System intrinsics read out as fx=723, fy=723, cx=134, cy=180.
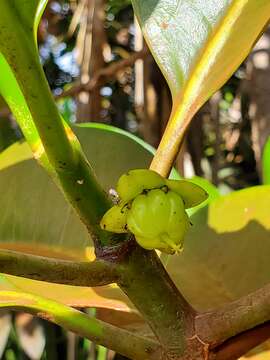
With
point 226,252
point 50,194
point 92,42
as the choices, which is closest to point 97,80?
point 92,42

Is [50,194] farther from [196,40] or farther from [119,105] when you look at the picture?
[119,105]

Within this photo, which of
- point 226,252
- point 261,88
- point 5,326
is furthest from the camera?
point 5,326

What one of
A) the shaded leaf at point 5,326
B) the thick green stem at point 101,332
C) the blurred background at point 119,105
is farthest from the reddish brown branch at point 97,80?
the thick green stem at point 101,332

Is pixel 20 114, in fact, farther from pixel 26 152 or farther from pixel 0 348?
pixel 0 348

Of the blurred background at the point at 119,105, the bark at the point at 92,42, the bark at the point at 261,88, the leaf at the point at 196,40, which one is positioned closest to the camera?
the leaf at the point at 196,40

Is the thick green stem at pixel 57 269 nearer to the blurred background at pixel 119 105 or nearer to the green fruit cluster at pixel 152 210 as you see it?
the green fruit cluster at pixel 152 210
